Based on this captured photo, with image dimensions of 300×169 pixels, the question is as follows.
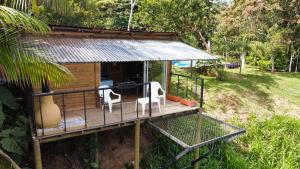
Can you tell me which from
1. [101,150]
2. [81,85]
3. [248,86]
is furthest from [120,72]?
[248,86]

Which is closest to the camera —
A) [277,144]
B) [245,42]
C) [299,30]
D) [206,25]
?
[277,144]

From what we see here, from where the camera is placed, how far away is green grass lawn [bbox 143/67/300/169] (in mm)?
9711

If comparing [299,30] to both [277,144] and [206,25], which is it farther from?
[277,144]

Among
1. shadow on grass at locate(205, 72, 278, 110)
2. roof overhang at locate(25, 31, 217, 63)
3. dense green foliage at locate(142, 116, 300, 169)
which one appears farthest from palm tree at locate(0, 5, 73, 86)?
shadow on grass at locate(205, 72, 278, 110)

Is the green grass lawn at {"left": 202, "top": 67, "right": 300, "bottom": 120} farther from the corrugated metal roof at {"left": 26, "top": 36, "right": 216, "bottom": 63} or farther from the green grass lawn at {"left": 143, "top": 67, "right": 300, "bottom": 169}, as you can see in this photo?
the corrugated metal roof at {"left": 26, "top": 36, "right": 216, "bottom": 63}

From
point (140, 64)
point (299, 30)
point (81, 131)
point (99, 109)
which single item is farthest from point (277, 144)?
point (299, 30)

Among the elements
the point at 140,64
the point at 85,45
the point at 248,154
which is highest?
the point at 85,45

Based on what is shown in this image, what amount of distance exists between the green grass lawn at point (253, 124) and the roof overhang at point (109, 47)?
11.3 ft

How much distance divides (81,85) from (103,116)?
1513 mm

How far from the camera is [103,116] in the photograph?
7.92 metres

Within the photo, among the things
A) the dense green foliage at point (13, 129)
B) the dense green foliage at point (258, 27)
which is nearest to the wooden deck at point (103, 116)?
the dense green foliage at point (13, 129)

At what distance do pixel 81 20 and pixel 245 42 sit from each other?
12681 mm

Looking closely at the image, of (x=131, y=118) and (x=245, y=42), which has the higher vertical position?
(x=245, y=42)

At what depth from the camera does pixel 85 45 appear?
8180 millimetres
